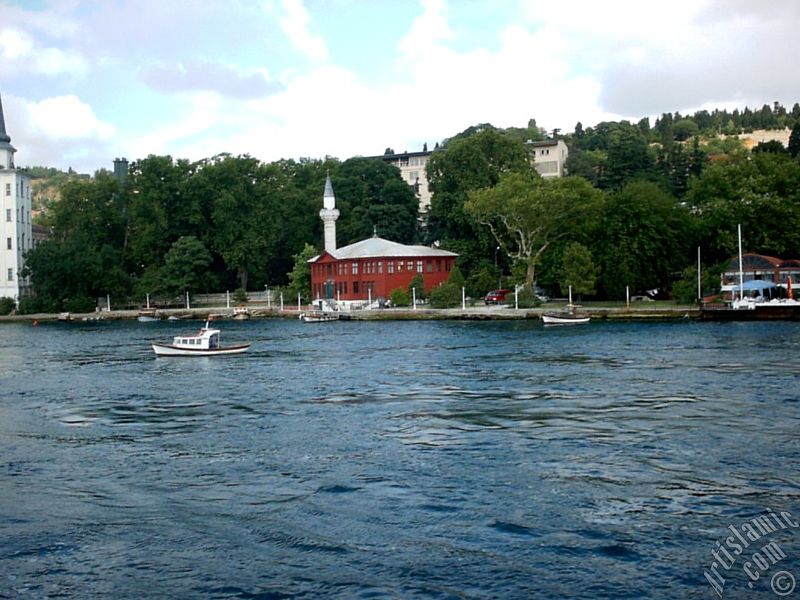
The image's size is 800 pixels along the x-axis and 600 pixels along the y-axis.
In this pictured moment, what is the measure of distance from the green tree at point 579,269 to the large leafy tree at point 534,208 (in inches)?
171

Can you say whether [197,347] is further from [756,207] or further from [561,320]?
[756,207]

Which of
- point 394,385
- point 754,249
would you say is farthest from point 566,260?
point 394,385

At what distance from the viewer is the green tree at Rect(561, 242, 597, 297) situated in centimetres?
7550

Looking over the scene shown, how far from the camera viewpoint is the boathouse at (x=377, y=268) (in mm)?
91500

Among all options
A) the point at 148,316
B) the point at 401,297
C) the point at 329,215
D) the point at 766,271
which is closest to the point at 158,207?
the point at 148,316

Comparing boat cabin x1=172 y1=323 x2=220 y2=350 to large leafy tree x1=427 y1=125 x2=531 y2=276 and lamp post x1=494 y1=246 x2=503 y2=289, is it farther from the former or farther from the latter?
large leafy tree x1=427 y1=125 x2=531 y2=276

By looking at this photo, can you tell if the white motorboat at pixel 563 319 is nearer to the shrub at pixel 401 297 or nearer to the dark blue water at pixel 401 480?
the shrub at pixel 401 297

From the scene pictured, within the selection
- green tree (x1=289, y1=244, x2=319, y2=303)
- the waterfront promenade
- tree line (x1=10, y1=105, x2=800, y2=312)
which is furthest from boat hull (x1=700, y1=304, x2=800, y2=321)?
green tree (x1=289, y1=244, x2=319, y2=303)

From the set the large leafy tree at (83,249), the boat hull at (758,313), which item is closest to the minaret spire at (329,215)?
the large leafy tree at (83,249)

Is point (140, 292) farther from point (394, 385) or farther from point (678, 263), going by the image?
point (394, 385)

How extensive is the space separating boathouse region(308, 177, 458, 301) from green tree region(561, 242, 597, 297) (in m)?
19.5

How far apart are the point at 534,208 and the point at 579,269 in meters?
6.92

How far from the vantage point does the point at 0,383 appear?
131ft

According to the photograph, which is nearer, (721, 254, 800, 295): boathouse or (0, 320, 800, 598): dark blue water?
(0, 320, 800, 598): dark blue water
